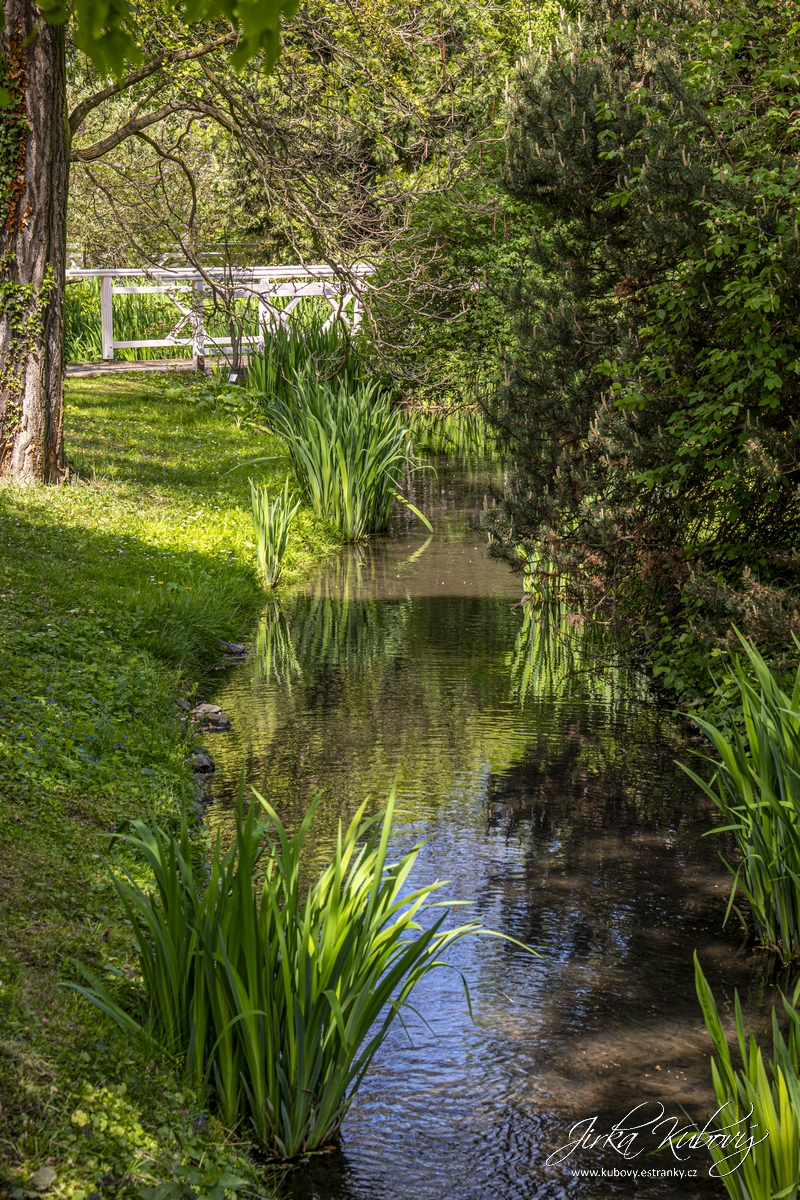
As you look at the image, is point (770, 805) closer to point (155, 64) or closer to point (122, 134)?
point (155, 64)

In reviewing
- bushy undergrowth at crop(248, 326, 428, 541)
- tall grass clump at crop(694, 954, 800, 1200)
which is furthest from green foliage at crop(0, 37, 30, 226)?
tall grass clump at crop(694, 954, 800, 1200)

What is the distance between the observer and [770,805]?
4324mm

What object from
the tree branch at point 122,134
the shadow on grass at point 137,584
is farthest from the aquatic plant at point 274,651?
the tree branch at point 122,134

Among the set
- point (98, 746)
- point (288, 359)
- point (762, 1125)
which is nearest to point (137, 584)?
point (98, 746)

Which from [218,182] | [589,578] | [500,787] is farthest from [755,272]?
[218,182]

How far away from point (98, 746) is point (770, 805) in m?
3.27

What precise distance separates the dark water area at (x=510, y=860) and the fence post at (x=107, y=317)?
11.9 metres

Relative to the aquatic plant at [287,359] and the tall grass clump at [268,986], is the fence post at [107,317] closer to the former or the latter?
the aquatic plant at [287,359]

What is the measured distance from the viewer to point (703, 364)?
607 centimetres

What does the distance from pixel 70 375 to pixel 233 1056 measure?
57.3 feet

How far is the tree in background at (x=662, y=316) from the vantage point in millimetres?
5961

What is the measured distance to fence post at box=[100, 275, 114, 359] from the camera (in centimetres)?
2083

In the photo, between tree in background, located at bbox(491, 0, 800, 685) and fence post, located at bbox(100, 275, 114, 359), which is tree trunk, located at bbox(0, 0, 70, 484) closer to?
tree in background, located at bbox(491, 0, 800, 685)
